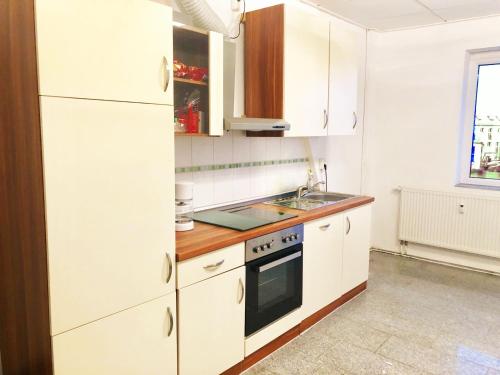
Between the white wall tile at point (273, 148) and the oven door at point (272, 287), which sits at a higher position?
the white wall tile at point (273, 148)

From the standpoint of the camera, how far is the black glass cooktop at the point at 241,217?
2.37m

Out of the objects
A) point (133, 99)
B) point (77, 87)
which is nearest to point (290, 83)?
point (133, 99)

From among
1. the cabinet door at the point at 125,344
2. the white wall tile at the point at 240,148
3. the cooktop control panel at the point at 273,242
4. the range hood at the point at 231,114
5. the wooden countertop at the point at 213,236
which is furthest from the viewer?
the white wall tile at the point at 240,148

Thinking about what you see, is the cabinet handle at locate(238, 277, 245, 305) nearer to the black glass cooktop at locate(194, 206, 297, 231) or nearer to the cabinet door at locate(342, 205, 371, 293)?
the black glass cooktop at locate(194, 206, 297, 231)

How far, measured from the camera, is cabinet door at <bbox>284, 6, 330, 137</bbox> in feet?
9.09

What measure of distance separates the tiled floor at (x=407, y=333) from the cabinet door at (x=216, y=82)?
143 cm

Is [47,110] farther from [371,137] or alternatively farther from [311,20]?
[371,137]

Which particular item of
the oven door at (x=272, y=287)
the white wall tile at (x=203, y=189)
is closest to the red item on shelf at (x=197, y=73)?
the white wall tile at (x=203, y=189)

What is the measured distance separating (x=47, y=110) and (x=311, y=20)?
209 cm

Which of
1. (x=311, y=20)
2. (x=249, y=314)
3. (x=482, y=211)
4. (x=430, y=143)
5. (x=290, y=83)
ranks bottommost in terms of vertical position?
(x=249, y=314)

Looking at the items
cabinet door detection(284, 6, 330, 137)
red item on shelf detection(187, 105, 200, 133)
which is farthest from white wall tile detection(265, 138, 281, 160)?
red item on shelf detection(187, 105, 200, 133)

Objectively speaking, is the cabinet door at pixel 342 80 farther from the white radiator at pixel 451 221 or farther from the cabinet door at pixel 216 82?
the white radiator at pixel 451 221

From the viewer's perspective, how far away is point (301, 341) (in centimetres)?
273

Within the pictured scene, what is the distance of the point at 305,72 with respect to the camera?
2.91 m
